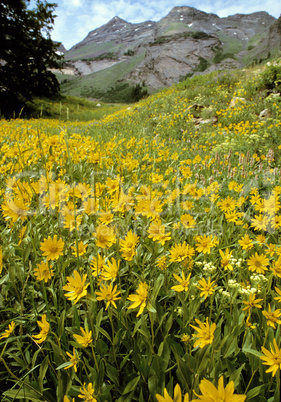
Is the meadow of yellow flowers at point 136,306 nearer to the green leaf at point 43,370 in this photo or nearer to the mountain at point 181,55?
the green leaf at point 43,370

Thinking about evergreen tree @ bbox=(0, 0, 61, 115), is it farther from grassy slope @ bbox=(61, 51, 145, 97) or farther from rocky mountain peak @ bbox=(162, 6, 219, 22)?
rocky mountain peak @ bbox=(162, 6, 219, 22)

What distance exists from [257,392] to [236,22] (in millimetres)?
144982

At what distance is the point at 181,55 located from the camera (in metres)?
44.4

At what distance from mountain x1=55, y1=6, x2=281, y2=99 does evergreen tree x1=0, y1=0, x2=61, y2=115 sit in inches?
308

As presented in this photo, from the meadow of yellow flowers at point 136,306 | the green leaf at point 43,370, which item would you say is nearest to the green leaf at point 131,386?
the meadow of yellow flowers at point 136,306

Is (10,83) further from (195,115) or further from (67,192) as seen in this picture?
(67,192)

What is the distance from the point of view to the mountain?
37.9 metres

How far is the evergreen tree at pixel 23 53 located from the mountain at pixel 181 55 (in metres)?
7.81

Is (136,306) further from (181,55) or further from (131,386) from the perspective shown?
(181,55)

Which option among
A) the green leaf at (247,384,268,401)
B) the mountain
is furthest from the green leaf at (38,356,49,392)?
the mountain

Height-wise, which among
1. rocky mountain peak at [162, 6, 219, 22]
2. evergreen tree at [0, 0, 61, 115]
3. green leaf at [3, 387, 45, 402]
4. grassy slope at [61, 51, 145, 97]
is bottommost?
green leaf at [3, 387, 45, 402]

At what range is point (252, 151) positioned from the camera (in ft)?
12.6

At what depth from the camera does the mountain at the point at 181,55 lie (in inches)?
1492

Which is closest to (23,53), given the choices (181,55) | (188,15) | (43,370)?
(43,370)
